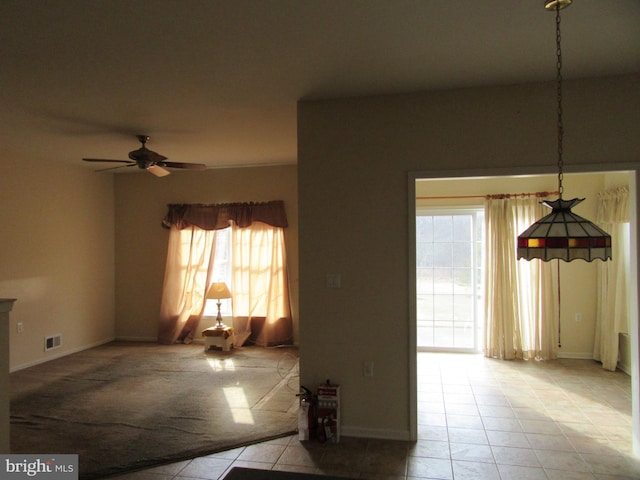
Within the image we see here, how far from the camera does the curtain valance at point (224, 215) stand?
589cm

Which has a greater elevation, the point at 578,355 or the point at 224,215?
the point at 224,215

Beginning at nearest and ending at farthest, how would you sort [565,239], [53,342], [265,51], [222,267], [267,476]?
[267,476], [565,239], [265,51], [53,342], [222,267]

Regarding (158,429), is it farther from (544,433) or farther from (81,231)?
(81,231)

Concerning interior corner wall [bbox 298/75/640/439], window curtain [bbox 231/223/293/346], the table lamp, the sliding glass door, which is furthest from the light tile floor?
the table lamp

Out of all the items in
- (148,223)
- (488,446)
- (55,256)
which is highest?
(148,223)

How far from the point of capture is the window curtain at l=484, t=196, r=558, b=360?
5.05 metres

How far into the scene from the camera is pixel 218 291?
568cm

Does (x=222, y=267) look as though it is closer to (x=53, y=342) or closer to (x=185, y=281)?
(x=185, y=281)

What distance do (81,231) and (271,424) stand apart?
14.3 feet

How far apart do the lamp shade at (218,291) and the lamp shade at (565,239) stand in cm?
471

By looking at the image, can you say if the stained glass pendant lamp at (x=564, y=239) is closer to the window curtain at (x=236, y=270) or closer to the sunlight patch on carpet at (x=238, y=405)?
the sunlight patch on carpet at (x=238, y=405)

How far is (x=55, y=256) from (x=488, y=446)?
18.4ft

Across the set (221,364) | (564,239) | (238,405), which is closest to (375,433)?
(238,405)

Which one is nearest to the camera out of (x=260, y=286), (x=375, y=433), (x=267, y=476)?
(x=267, y=476)
